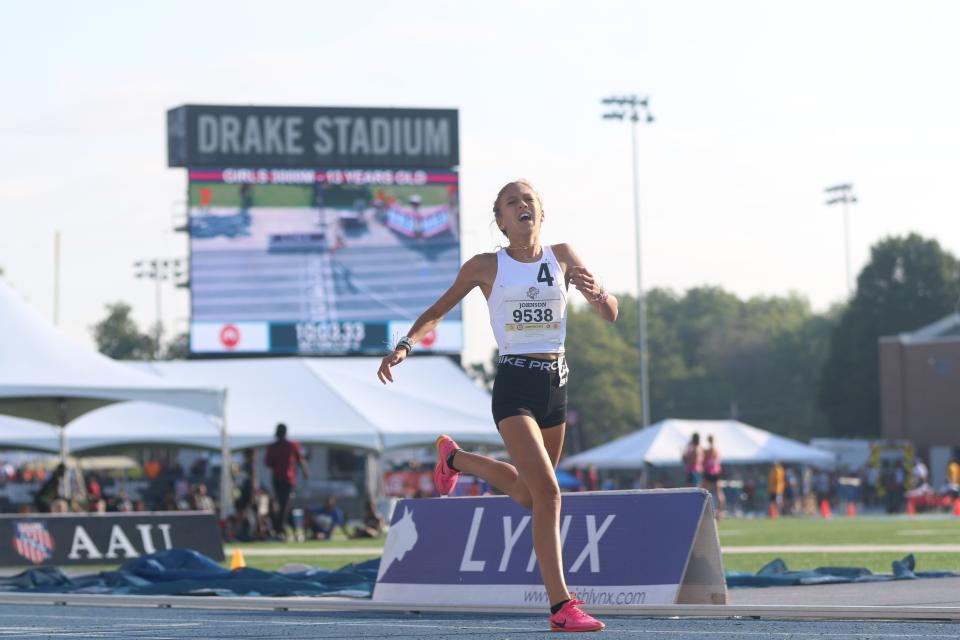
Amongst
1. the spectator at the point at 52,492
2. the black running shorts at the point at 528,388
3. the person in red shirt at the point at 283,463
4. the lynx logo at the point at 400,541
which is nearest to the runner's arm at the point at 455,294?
the black running shorts at the point at 528,388

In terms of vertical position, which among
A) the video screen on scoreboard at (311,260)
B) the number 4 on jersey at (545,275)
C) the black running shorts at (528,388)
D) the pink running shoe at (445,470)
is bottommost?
the pink running shoe at (445,470)

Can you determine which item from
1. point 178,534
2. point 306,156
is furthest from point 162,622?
point 306,156

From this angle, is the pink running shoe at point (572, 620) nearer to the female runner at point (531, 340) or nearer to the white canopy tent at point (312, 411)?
the female runner at point (531, 340)

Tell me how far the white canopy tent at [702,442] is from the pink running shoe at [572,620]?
38.8 meters

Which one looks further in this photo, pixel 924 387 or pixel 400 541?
pixel 924 387

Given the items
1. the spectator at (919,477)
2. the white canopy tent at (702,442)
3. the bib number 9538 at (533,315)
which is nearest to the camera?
the bib number 9538 at (533,315)

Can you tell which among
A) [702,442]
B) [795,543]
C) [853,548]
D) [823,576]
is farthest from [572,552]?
[702,442]

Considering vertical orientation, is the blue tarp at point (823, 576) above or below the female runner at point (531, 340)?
below

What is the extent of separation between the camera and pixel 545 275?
7668 millimetres

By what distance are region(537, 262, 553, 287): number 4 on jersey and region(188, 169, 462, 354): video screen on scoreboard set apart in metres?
38.7

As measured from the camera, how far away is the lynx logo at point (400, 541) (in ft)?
33.1

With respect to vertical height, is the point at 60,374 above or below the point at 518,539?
above

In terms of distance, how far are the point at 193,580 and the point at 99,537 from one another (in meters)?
6.08

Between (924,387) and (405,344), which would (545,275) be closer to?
(405,344)
